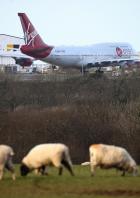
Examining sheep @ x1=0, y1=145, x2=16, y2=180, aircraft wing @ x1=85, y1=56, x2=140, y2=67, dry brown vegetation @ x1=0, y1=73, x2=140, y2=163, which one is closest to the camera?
sheep @ x1=0, y1=145, x2=16, y2=180

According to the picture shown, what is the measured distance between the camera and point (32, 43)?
322 feet

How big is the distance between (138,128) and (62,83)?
22.5m

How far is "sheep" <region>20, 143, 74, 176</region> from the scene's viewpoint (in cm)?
2467

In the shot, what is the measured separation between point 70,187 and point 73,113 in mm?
47877

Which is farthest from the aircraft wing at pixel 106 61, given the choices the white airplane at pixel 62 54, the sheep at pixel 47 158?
the sheep at pixel 47 158

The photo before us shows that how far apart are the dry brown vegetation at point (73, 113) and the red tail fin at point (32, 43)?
9530mm

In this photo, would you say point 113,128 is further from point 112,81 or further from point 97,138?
point 112,81

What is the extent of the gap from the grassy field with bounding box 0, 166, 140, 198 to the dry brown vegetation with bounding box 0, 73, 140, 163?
97.2 ft

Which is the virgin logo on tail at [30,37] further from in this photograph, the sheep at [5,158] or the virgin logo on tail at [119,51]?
the sheep at [5,158]

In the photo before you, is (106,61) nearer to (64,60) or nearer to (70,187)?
(64,60)

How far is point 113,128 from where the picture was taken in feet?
219

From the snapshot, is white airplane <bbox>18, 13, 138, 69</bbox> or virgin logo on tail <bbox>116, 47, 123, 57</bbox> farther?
virgin logo on tail <bbox>116, 47, 123, 57</bbox>

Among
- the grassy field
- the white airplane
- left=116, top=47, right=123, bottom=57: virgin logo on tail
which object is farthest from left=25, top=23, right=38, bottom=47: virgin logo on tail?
the grassy field

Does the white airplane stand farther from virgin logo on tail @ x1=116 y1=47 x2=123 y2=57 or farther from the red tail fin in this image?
virgin logo on tail @ x1=116 y1=47 x2=123 y2=57
